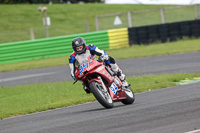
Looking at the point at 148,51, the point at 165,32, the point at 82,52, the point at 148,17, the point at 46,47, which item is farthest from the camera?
the point at 148,17

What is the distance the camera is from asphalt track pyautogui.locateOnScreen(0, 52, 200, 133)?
23.3 feet

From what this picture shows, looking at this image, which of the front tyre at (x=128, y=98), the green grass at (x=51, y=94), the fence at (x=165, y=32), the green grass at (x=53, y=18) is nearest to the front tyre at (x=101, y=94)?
the front tyre at (x=128, y=98)

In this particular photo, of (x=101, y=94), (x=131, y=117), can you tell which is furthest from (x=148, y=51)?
(x=131, y=117)

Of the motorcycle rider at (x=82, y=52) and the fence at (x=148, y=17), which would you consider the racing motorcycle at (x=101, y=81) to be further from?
the fence at (x=148, y=17)

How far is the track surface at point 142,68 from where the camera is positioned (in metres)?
16.8

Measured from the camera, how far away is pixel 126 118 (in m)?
8.00

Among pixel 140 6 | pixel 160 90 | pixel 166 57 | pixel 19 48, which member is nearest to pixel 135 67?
pixel 166 57

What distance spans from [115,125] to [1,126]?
2609mm

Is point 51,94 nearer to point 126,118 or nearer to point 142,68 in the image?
point 142,68

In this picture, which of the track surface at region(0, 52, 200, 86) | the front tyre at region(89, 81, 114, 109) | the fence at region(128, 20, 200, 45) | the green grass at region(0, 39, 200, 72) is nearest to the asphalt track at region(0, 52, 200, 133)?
the front tyre at region(89, 81, 114, 109)

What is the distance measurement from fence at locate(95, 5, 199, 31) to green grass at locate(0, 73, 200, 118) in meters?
14.8

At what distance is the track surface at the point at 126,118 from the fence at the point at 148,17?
18780 millimetres

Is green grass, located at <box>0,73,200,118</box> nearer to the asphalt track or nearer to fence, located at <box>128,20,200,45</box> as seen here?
the asphalt track

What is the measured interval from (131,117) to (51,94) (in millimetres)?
6026
